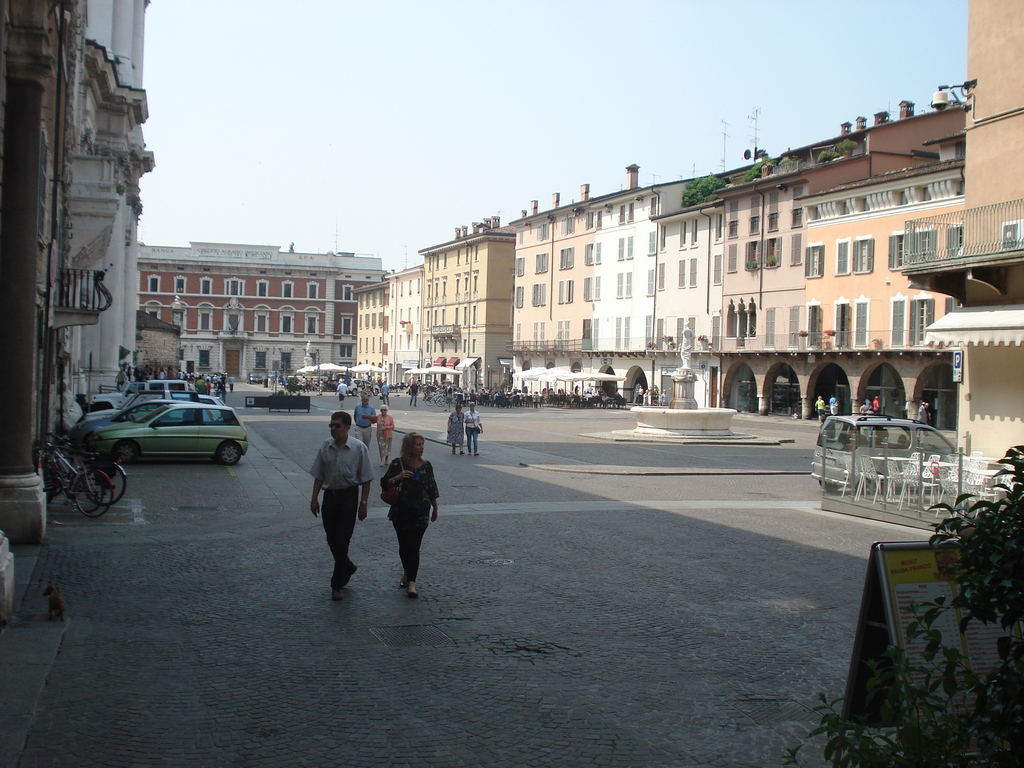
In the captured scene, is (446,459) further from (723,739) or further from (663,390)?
(663,390)

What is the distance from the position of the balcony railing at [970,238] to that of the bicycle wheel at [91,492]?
14.7 m

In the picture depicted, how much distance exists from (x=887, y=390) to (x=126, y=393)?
33951mm

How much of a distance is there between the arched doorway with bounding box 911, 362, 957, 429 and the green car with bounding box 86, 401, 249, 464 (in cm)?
3355

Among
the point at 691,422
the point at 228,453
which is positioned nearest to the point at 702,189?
the point at 691,422

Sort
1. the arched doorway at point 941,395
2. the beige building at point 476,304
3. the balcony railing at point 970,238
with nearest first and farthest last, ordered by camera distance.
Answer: the balcony railing at point 970,238 → the arched doorway at point 941,395 → the beige building at point 476,304

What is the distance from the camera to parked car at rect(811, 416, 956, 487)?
15297mm

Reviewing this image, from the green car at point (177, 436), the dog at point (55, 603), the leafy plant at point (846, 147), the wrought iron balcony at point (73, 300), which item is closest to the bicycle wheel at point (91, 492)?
the wrought iron balcony at point (73, 300)

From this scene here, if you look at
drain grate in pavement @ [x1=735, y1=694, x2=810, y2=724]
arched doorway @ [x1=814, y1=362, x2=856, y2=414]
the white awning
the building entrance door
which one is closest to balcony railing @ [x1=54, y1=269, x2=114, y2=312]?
drain grate in pavement @ [x1=735, y1=694, x2=810, y2=724]

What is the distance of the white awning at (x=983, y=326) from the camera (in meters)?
17.2

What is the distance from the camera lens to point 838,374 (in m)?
52.3

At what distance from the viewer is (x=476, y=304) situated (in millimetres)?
89062

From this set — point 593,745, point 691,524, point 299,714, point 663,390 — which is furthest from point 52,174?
point 663,390

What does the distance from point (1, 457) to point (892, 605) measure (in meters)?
9.09

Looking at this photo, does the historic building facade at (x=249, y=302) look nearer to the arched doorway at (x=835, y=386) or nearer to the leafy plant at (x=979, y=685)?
the arched doorway at (x=835, y=386)
